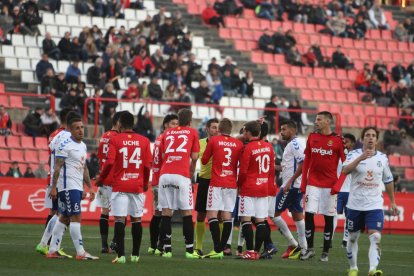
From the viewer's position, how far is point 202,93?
38.1 meters

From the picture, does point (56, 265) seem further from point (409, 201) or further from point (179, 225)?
point (409, 201)

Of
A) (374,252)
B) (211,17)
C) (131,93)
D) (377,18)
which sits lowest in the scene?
(374,252)

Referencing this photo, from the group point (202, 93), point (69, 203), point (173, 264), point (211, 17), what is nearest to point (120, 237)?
point (173, 264)

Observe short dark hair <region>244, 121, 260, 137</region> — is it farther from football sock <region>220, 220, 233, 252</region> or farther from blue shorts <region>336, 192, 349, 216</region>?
blue shorts <region>336, 192, 349, 216</region>

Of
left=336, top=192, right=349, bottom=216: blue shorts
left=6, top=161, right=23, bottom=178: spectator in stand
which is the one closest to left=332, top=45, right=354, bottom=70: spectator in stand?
left=6, top=161, right=23, bottom=178: spectator in stand

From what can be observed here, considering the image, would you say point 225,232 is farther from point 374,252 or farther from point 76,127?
point 374,252

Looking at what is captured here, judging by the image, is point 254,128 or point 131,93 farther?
point 131,93

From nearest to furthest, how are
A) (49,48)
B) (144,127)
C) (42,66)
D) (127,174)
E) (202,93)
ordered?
(127,174), (144,127), (42,66), (49,48), (202,93)

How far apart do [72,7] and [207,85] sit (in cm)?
538

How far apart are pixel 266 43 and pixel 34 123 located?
13.5 metres

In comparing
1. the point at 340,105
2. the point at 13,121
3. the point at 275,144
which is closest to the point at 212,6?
the point at 340,105

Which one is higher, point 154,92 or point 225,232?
point 154,92

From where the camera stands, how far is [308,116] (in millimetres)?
39688

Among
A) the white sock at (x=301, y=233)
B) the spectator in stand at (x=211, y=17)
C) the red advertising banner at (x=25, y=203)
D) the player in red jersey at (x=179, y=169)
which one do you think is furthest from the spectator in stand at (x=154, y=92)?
the player in red jersey at (x=179, y=169)
